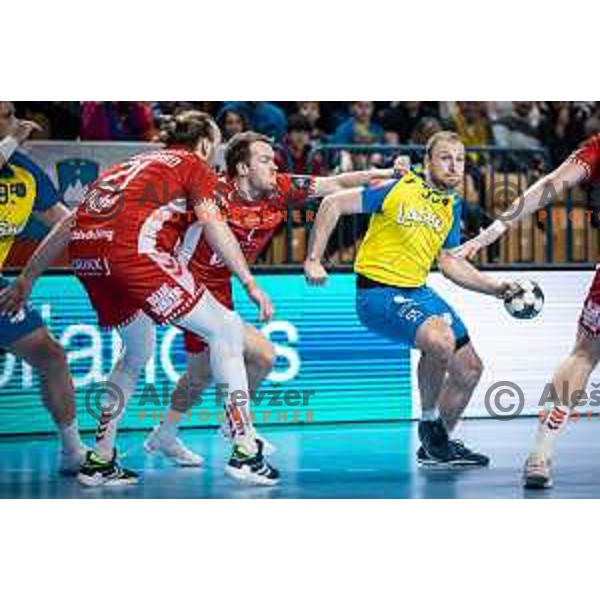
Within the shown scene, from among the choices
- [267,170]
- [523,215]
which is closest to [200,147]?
[267,170]

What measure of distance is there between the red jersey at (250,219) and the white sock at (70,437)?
96 cm

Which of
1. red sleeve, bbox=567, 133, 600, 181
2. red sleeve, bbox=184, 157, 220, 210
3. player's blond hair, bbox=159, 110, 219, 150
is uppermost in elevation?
player's blond hair, bbox=159, 110, 219, 150

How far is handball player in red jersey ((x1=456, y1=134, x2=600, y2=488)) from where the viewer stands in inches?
367

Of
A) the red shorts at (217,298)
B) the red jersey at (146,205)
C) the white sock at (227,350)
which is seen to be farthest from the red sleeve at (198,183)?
the red shorts at (217,298)

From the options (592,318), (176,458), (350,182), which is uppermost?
(350,182)

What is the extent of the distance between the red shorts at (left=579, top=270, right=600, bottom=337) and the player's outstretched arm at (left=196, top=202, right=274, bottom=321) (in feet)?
4.90

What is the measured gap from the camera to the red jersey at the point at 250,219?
959cm

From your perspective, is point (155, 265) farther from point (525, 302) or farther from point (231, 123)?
point (525, 302)

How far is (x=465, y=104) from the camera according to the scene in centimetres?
1008

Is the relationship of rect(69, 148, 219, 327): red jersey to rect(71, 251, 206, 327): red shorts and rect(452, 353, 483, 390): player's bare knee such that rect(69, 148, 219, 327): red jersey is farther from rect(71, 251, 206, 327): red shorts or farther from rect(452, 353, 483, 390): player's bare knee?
rect(452, 353, 483, 390): player's bare knee

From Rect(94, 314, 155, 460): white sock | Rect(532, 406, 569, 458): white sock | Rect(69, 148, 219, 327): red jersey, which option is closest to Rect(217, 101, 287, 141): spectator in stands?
Rect(69, 148, 219, 327): red jersey

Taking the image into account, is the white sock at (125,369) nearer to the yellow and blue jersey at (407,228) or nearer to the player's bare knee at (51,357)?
the player's bare knee at (51,357)
